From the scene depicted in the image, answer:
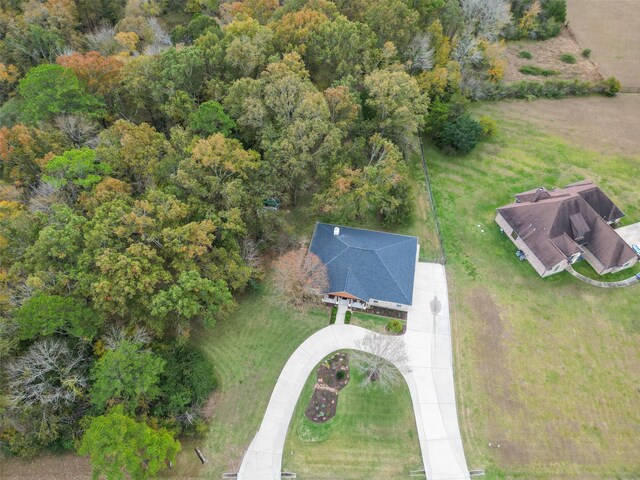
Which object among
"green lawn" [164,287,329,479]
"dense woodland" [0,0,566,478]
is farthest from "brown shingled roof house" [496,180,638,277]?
"green lawn" [164,287,329,479]

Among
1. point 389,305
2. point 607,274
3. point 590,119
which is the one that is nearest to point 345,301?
point 389,305

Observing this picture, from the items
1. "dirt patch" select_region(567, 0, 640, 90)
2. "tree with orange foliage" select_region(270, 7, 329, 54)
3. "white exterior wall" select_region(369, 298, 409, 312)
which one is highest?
"tree with orange foliage" select_region(270, 7, 329, 54)

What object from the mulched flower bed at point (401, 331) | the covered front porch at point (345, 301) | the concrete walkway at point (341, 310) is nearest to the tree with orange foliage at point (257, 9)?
the covered front porch at point (345, 301)

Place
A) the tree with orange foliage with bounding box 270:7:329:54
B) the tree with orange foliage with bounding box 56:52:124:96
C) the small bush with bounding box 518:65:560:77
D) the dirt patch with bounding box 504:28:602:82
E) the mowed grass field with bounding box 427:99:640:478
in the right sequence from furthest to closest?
the small bush with bounding box 518:65:560:77 → the dirt patch with bounding box 504:28:602:82 → the tree with orange foliage with bounding box 270:7:329:54 → the tree with orange foliage with bounding box 56:52:124:96 → the mowed grass field with bounding box 427:99:640:478

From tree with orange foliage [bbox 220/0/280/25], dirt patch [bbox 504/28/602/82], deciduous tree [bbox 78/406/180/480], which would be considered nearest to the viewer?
deciduous tree [bbox 78/406/180/480]

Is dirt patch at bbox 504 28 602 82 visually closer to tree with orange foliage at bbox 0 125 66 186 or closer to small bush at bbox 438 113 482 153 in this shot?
small bush at bbox 438 113 482 153

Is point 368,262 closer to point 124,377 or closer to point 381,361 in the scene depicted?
point 381,361
